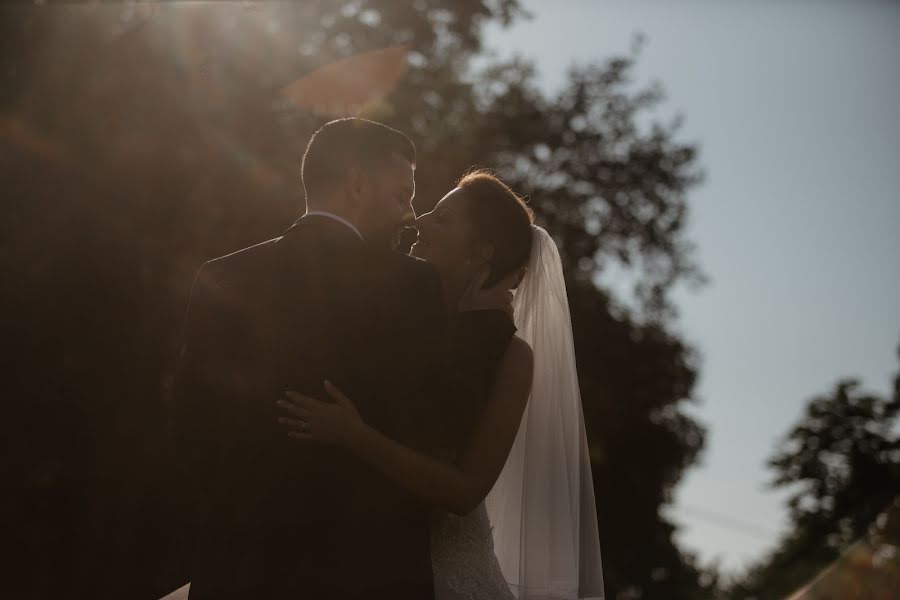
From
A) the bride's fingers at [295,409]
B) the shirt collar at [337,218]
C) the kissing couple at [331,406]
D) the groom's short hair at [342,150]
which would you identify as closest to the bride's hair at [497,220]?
the kissing couple at [331,406]

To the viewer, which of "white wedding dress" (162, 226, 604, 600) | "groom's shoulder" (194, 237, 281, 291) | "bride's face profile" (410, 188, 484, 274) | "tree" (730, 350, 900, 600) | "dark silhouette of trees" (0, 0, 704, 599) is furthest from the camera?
"tree" (730, 350, 900, 600)

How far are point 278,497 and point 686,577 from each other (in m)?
46.7

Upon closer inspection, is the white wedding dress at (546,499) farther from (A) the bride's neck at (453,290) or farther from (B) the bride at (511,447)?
(A) the bride's neck at (453,290)

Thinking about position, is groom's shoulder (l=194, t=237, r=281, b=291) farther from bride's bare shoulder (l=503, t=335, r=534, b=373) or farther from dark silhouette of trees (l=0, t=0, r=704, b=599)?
dark silhouette of trees (l=0, t=0, r=704, b=599)

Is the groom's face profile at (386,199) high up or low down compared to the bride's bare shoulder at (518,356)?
up

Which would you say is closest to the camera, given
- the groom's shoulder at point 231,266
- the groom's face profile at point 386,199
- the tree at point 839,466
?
the groom's shoulder at point 231,266

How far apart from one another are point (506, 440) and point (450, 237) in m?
0.98

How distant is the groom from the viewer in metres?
3.43

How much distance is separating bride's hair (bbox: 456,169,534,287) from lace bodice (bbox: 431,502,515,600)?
1.04m

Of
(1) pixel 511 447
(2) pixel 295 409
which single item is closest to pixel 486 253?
(1) pixel 511 447

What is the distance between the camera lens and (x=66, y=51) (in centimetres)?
1548

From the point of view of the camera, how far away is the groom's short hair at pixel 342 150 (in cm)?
A: 376

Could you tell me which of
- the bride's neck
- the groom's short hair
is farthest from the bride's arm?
the groom's short hair

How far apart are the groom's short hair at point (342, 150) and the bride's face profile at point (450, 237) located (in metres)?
0.84
